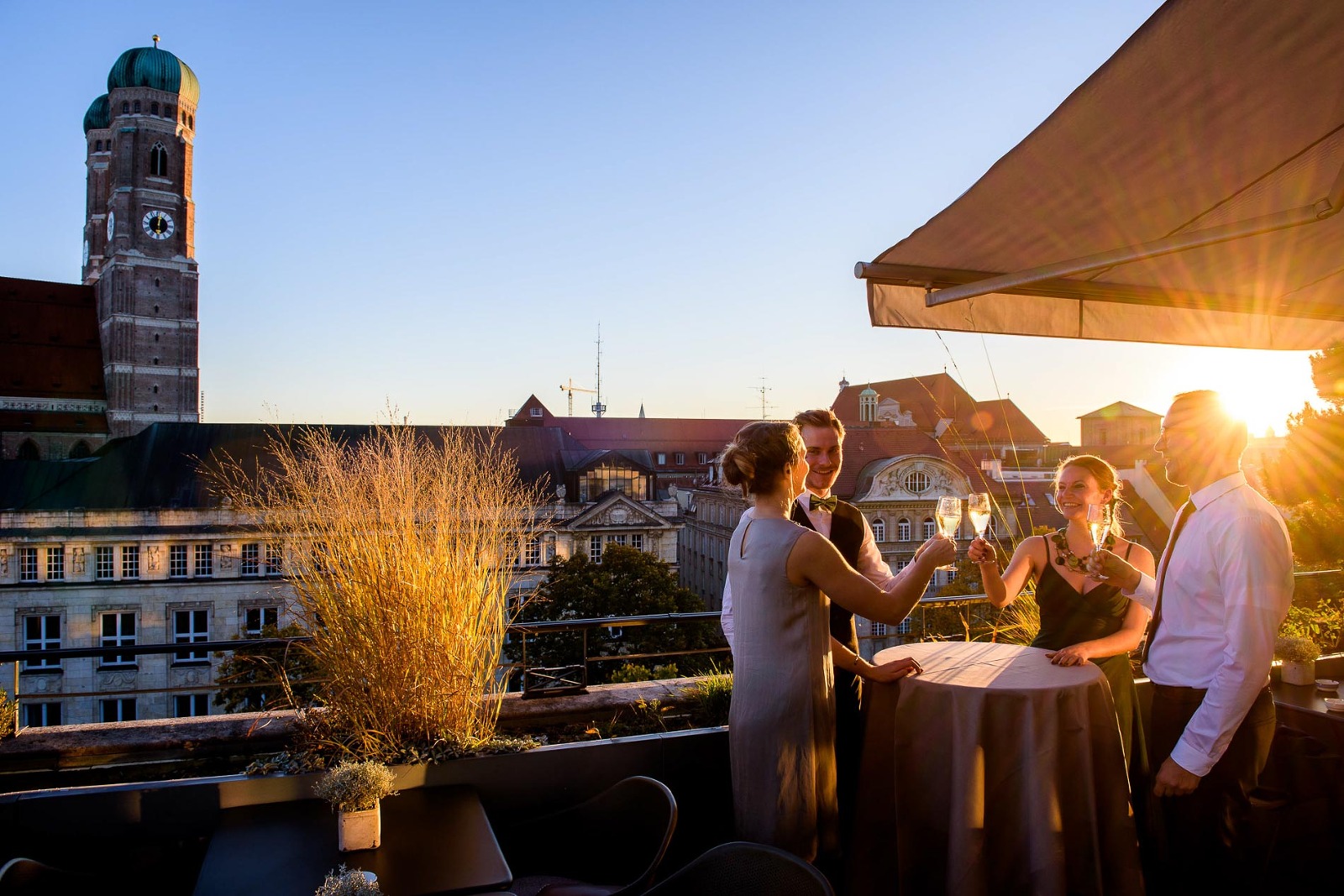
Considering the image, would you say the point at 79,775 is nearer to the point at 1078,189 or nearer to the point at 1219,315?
the point at 1078,189

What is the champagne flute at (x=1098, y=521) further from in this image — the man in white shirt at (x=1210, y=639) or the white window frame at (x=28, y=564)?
the white window frame at (x=28, y=564)

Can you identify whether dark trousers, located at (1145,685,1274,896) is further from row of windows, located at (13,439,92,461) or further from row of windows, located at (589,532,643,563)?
row of windows, located at (13,439,92,461)

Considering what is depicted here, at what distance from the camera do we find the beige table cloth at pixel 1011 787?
6.23ft

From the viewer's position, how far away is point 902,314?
2.62m

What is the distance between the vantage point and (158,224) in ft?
170

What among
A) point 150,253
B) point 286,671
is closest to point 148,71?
point 150,253

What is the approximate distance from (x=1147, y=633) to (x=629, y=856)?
4.88 feet

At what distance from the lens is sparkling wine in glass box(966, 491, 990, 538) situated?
1896 millimetres

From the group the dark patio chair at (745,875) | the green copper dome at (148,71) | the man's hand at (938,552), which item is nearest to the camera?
the dark patio chair at (745,875)

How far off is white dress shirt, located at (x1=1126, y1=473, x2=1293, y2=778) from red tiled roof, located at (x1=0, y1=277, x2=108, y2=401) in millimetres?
62765

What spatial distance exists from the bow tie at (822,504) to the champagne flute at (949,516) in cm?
42

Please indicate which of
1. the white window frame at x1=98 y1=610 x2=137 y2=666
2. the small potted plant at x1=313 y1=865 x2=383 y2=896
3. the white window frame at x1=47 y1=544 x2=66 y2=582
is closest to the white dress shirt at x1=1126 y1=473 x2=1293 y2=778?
the small potted plant at x1=313 y1=865 x2=383 y2=896

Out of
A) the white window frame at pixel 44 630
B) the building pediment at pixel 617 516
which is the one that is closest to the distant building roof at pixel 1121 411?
the building pediment at pixel 617 516

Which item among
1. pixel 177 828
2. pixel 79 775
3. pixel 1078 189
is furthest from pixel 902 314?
pixel 79 775
